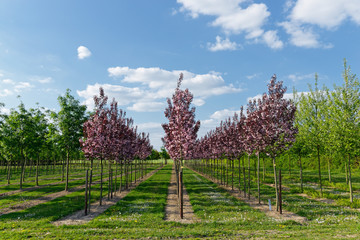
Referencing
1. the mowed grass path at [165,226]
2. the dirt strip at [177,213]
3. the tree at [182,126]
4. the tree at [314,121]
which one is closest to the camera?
the mowed grass path at [165,226]

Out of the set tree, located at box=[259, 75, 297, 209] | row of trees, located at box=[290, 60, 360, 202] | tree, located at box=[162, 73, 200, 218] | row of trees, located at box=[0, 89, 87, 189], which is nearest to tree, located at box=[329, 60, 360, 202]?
row of trees, located at box=[290, 60, 360, 202]

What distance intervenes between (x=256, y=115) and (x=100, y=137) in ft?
42.5

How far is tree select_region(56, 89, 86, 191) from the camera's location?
27.3m

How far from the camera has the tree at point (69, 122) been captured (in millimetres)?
27297

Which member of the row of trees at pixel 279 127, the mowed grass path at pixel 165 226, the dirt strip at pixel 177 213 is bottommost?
the dirt strip at pixel 177 213

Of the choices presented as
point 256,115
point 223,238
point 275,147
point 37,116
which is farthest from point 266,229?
point 37,116

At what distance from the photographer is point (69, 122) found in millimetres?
27484

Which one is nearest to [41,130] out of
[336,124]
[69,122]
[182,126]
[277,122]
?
[69,122]

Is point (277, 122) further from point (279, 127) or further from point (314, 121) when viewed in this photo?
point (314, 121)

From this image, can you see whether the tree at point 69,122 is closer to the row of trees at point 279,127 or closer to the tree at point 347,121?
the row of trees at point 279,127

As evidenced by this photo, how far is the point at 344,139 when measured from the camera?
1953 cm

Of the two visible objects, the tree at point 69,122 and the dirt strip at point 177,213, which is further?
the tree at point 69,122

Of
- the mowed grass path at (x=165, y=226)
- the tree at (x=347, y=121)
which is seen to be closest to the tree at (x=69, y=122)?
the mowed grass path at (x=165, y=226)

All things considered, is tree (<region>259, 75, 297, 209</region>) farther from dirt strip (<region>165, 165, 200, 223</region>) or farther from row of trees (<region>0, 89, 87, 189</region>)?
row of trees (<region>0, 89, 87, 189</region>)
